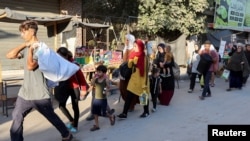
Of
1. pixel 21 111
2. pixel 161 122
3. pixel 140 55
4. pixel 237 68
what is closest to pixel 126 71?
pixel 140 55

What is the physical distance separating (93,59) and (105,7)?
695 centimetres

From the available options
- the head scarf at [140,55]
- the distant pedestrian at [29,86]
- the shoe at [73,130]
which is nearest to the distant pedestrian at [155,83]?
the head scarf at [140,55]

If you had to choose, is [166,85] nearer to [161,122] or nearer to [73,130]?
[161,122]

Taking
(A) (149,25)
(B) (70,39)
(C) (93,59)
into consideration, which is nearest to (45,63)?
(C) (93,59)

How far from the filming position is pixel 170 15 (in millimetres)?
17500

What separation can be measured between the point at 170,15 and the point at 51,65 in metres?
13.6

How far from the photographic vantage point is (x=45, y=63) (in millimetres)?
4438

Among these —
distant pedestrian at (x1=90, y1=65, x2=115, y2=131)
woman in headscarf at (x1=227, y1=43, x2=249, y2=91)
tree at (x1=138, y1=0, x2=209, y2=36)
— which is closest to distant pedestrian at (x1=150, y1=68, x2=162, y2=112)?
distant pedestrian at (x1=90, y1=65, x2=115, y2=131)

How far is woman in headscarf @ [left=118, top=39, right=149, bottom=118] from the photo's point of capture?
7203mm

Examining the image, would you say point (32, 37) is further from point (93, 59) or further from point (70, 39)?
point (70, 39)

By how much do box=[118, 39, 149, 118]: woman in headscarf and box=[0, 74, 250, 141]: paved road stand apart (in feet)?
1.44

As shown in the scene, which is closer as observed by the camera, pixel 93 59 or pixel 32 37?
pixel 32 37

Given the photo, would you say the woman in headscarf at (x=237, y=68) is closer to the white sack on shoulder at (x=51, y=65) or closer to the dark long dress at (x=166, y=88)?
the dark long dress at (x=166, y=88)

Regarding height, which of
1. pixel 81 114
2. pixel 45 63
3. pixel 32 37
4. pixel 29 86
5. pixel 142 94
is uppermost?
pixel 32 37
